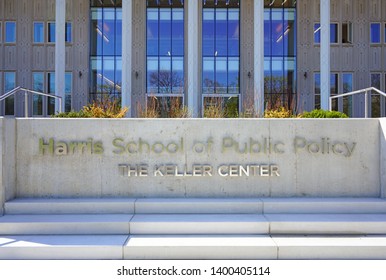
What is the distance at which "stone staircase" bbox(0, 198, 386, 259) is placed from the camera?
5371 mm

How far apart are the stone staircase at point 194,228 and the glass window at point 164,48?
15530 mm

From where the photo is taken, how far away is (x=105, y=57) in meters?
21.7

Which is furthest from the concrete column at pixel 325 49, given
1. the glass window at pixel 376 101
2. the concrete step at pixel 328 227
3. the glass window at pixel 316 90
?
the concrete step at pixel 328 227

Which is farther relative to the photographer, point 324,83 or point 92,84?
point 92,84

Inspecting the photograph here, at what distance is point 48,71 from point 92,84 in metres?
2.85

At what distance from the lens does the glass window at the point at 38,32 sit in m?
21.4

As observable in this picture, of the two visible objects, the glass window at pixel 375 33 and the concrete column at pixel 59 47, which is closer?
the concrete column at pixel 59 47

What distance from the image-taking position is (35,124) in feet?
23.8

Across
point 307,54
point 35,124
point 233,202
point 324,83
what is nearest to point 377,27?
point 307,54

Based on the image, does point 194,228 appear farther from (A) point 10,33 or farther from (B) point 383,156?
(A) point 10,33

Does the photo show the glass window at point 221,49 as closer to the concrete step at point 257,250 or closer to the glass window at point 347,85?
the glass window at point 347,85

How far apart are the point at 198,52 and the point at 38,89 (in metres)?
10.5
